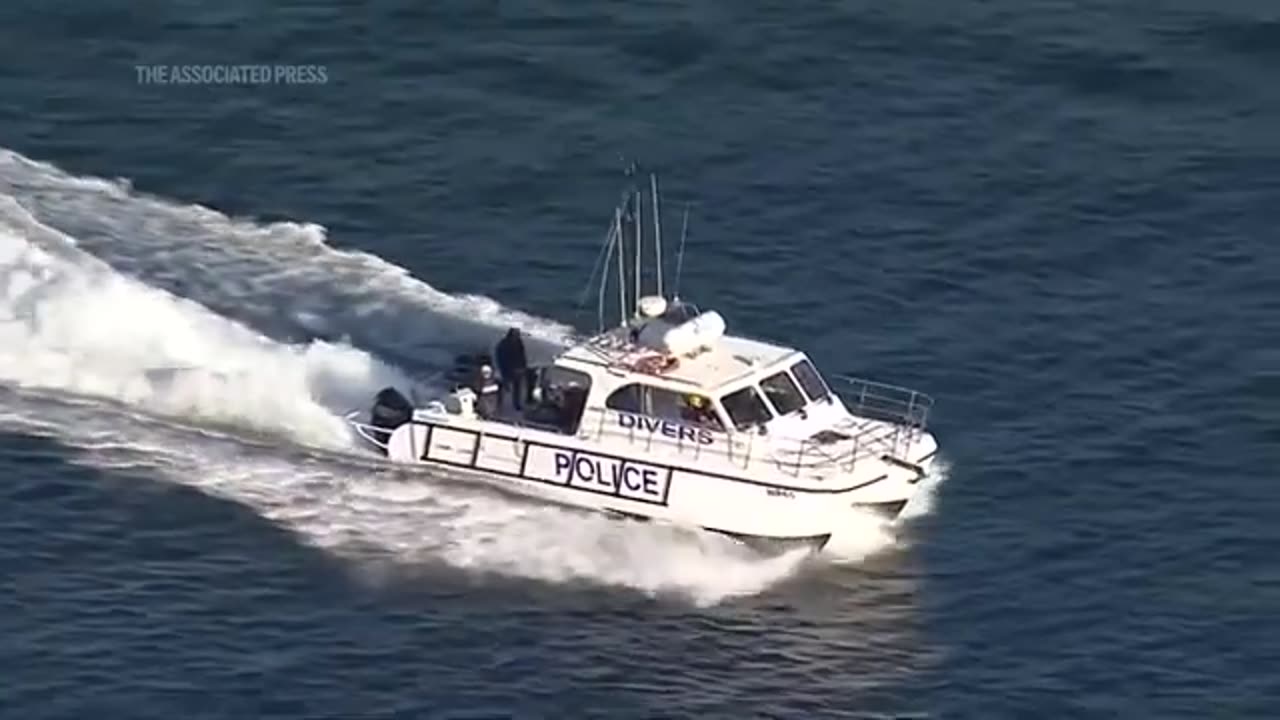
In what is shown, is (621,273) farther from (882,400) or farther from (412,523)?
(412,523)

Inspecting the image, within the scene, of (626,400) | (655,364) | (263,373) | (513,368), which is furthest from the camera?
(263,373)

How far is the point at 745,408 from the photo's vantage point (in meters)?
69.4

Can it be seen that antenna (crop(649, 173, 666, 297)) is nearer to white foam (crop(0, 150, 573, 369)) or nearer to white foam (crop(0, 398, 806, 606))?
white foam (crop(0, 150, 573, 369))

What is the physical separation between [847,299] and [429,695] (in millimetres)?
20676

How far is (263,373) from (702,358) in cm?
→ 1072

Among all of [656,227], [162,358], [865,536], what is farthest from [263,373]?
[865,536]

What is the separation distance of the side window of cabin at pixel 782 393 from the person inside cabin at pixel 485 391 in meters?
5.91

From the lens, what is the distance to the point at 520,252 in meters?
81.9

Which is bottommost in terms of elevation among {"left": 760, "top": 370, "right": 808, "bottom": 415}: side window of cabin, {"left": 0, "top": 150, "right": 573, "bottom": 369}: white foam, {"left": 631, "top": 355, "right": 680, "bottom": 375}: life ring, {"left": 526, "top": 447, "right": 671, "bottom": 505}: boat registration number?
{"left": 526, "top": 447, "right": 671, "bottom": 505}: boat registration number

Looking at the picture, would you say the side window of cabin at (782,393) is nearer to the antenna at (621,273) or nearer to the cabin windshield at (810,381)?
the cabin windshield at (810,381)

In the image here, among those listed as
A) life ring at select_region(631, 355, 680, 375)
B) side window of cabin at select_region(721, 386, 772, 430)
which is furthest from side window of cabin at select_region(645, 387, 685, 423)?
side window of cabin at select_region(721, 386, 772, 430)

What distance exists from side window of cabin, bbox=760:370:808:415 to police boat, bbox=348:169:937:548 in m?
0.03

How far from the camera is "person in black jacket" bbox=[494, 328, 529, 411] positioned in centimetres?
7144

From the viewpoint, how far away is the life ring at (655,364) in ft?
229
